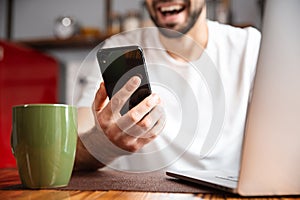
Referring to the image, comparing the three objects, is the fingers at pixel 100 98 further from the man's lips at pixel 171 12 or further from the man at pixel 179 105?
the man's lips at pixel 171 12

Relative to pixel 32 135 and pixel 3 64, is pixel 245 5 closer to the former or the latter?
pixel 3 64

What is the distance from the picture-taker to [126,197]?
1.70 ft

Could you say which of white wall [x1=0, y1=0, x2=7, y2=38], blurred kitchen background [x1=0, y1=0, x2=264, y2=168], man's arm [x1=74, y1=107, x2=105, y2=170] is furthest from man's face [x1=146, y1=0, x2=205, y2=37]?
white wall [x1=0, y1=0, x2=7, y2=38]

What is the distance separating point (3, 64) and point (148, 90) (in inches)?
72.9

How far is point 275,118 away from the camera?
19.9 inches

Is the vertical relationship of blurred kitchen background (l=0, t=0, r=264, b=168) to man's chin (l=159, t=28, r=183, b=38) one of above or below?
below

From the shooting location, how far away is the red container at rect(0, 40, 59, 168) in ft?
7.60

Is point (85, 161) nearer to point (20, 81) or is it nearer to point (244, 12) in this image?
point (20, 81)

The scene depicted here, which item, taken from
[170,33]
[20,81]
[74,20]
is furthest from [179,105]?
[74,20]

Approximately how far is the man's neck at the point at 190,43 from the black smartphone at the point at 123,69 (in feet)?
1.56

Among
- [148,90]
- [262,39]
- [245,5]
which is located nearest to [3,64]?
[245,5]

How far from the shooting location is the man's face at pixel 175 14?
1.30m

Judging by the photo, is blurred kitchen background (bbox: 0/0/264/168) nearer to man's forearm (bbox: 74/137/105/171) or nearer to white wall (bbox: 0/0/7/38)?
white wall (bbox: 0/0/7/38)

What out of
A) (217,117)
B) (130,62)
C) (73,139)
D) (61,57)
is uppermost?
(130,62)
